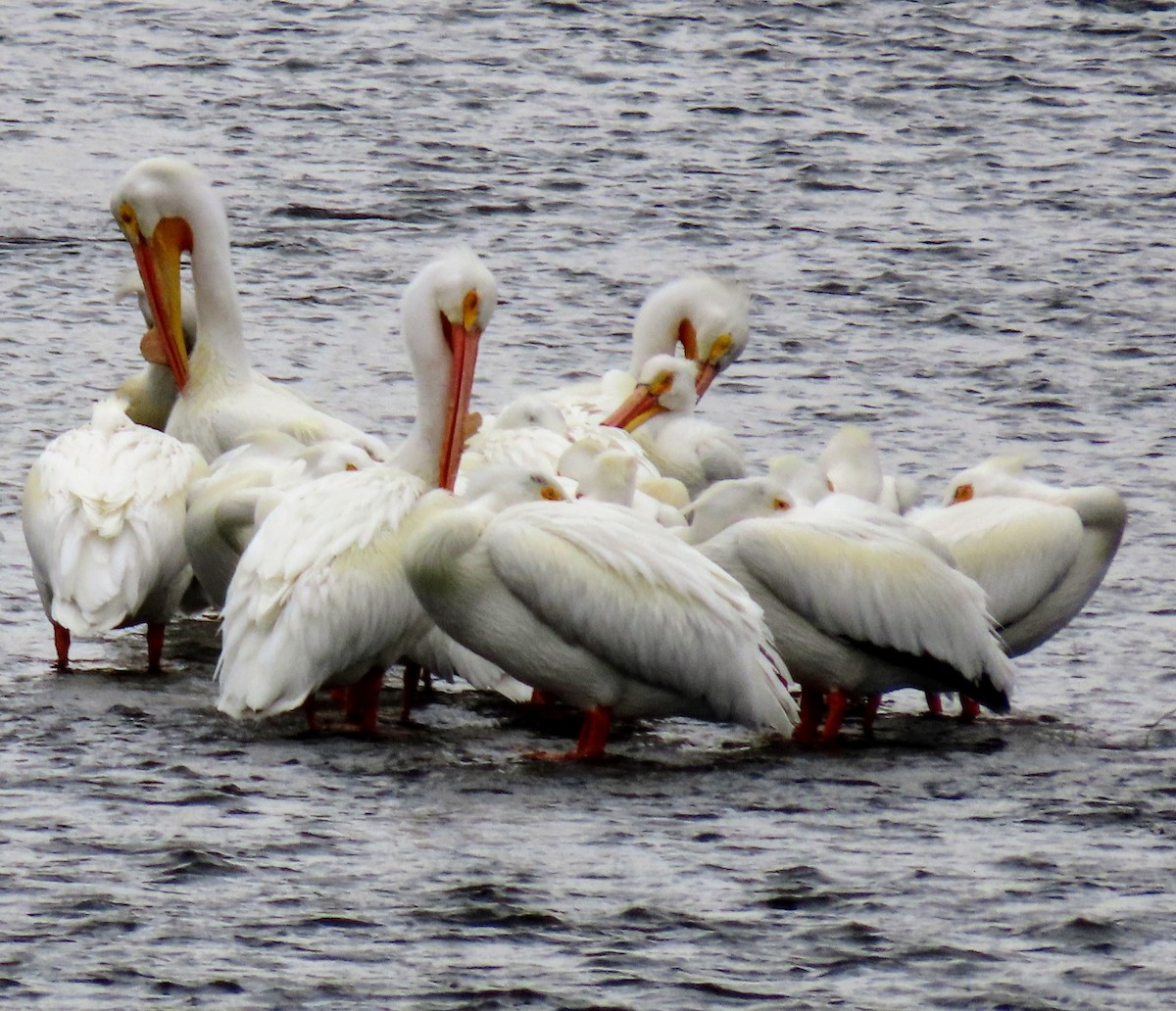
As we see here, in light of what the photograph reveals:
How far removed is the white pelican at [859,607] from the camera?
18.2 feet

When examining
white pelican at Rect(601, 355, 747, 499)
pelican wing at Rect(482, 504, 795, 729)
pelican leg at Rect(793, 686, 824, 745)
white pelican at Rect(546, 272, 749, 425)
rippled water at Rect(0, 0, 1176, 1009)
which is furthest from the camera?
white pelican at Rect(546, 272, 749, 425)

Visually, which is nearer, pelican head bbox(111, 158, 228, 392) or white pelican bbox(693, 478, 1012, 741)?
white pelican bbox(693, 478, 1012, 741)

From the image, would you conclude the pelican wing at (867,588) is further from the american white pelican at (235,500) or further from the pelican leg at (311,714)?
the american white pelican at (235,500)

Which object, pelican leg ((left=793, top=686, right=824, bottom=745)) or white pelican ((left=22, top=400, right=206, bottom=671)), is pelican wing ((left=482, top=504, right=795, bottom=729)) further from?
white pelican ((left=22, top=400, right=206, bottom=671))

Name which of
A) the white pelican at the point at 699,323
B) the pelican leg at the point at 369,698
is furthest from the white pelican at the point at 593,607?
the white pelican at the point at 699,323

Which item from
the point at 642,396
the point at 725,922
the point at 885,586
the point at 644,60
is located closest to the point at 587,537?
the point at 885,586

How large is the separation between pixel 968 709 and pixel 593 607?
114 centimetres

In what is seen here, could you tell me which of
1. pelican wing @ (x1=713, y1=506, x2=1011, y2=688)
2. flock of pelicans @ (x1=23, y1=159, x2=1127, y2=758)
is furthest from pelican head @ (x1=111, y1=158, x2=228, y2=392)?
pelican wing @ (x1=713, y1=506, x2=1011, y2=688)

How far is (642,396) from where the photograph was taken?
7488mm

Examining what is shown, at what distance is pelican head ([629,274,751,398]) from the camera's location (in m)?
8.30

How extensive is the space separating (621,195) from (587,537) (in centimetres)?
640

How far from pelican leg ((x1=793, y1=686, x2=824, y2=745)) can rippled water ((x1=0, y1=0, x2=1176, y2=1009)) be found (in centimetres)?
18

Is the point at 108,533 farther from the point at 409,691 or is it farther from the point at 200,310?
the point at 200,310

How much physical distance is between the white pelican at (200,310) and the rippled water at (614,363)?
579 mm
